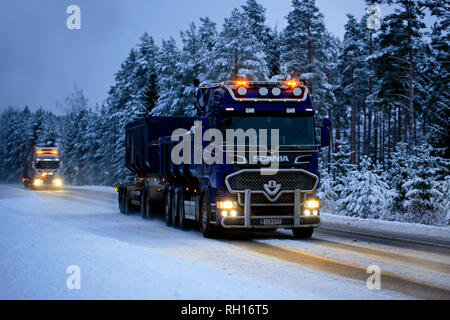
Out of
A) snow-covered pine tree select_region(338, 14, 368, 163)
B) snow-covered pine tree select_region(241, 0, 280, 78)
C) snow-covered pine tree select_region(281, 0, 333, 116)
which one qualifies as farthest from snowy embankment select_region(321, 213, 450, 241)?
snow-covered pine tree select_region(338, 14, 368, 163)

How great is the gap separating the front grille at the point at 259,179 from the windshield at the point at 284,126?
761mm

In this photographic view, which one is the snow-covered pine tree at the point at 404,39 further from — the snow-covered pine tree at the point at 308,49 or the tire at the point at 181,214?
the tire at the point at 181,214

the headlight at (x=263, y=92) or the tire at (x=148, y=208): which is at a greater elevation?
the headlight at (x=263, y=92)

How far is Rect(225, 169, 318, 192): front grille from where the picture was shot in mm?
14000

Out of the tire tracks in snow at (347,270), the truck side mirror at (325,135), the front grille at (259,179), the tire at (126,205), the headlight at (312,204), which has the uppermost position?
the truck side mirror at (325,135)

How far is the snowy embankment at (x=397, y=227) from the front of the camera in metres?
16.6

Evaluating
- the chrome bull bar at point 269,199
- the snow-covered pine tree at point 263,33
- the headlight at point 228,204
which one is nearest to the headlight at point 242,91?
the chrome bull bar at point 269,199

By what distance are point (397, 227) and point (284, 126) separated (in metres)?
6.24

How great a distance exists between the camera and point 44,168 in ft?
194

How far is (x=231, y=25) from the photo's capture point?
4244 cm

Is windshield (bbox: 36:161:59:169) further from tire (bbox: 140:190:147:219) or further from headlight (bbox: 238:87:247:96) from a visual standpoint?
headlight (bbox: 238:87:247:96)

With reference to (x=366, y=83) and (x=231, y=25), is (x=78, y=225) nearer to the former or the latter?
(x=231, y=25)

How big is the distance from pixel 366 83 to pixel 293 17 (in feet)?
77.1

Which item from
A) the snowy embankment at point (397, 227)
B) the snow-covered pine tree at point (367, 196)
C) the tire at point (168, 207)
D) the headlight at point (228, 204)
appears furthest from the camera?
the snow-covered pine tree at point (367, 196)
